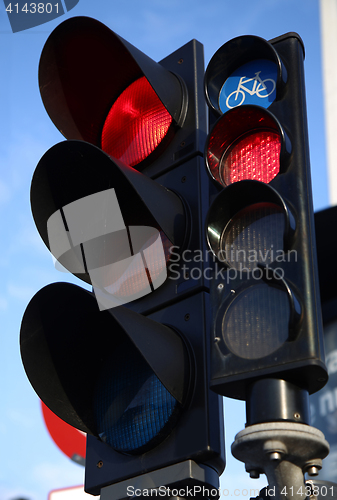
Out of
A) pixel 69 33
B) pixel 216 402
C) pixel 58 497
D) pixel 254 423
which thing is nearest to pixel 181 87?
pixel 69 33

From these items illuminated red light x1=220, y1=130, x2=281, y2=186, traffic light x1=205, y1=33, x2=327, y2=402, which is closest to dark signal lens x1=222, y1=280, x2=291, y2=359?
traffic light x1=205, y1=33, x2=327, y2=402

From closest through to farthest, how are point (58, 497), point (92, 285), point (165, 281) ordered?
1. point (165, 281)
2. point (92, 285)
3. point (58, 497)

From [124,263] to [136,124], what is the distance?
523 mm

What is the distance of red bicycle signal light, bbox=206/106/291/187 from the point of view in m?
1.72

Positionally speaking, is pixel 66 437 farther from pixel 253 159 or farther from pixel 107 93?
pixel 253 159

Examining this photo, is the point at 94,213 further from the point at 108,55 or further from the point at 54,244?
the point at 108,55

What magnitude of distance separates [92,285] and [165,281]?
0.27m

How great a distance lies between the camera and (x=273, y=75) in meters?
1.83

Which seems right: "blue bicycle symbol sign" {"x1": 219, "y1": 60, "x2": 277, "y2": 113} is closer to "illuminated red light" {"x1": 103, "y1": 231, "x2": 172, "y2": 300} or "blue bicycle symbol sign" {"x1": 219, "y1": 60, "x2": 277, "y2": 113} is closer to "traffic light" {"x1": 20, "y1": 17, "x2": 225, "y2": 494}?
"traffic light" {"x1": 20, "y1": 17, "x2": 225, "y2": 494}

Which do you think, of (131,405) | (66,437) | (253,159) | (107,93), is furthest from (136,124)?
(66,437)

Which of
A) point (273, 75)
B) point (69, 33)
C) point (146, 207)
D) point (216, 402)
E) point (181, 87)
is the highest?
point (69, 33)

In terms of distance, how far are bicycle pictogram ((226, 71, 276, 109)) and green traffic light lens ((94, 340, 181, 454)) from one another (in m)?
0.76

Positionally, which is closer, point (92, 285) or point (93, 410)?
point (93, 410)

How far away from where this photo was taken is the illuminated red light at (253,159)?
5.63 ft
